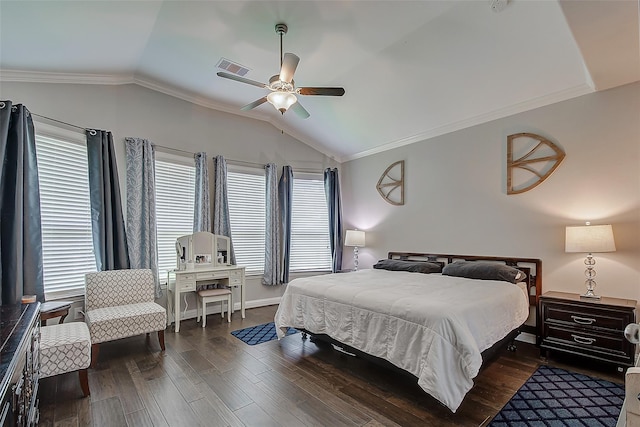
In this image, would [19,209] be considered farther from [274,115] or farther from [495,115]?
[495,115]

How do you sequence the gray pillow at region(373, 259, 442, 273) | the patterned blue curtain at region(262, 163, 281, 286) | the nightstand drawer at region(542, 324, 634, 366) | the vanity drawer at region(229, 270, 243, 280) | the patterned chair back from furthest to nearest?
the patterned blue curtain at region(262, 163, 281, 286), the vanity drawer at region(229, 270, 243, 280), the gray pillow at region(373, 259, 442, 273), the patterned chair back, the nightstand drawer at region(542, 324, 634, 366)

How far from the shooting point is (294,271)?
5988 millimetres

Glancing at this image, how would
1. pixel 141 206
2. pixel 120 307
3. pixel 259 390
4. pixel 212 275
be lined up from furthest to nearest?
pixel 212 275 → pixel 141 206 → pixel 120 307 → pixel 259 390

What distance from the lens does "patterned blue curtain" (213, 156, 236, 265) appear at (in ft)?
16.3

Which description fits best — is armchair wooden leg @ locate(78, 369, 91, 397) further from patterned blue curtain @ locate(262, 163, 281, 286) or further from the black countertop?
patterned blue curtain @ locate(262, 163, 281, 286)

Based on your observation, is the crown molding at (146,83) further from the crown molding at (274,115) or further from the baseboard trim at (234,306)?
the baseboard trim at (234,306)

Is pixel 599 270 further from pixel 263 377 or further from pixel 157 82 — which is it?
pixel 157 82

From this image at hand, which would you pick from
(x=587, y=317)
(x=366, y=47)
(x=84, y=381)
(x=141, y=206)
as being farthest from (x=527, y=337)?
(x=141, y=206)

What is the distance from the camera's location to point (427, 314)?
90.9 inches

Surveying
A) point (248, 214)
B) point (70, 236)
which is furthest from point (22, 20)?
point (248, 214)

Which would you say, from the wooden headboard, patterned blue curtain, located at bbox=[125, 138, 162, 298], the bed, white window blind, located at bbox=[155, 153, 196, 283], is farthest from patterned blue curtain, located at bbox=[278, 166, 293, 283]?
the wooden headboard

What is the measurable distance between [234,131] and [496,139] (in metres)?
4.12

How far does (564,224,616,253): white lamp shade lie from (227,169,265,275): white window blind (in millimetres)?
4451

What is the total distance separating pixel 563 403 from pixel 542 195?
7.59 feet
